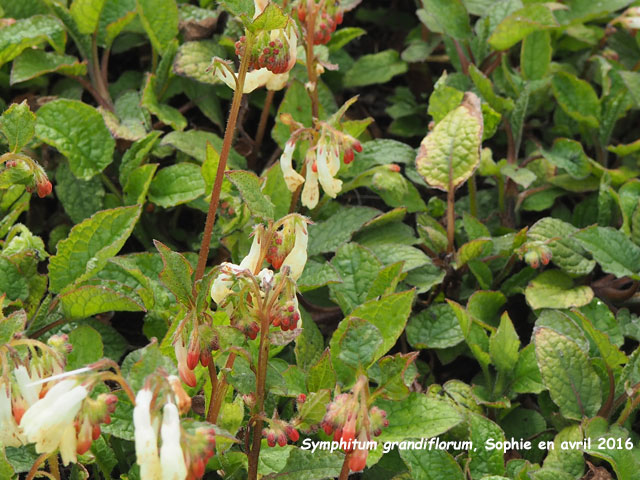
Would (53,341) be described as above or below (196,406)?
above

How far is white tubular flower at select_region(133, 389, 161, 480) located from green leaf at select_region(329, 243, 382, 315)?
1.05m

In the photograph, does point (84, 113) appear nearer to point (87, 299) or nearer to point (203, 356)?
point (87, 299)

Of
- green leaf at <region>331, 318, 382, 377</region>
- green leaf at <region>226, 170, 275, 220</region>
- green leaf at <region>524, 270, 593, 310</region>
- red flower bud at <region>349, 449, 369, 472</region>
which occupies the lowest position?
green leaf at <region>524, 270, 593, 310</region>

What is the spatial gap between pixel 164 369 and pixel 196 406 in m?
0.68

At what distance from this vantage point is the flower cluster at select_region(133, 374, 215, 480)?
1.10 metres

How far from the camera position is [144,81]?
2.71m

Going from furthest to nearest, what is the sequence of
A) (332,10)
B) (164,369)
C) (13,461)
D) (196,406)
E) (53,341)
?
(332,10)
(196,406)
(13,461)
(53,341)
(164,369)

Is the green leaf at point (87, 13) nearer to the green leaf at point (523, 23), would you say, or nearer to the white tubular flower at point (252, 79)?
the white tubular flower at point (252, 79)

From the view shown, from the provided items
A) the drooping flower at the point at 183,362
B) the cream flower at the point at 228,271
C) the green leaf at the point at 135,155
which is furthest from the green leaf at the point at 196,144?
the drooping flower at the point at 183,362

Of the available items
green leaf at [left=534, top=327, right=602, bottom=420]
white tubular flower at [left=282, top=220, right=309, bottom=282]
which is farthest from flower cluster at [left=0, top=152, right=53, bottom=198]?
green leaf at [left=534, top=327, right=602, bottom=420]

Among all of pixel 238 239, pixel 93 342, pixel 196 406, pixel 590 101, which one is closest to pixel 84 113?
pixel 238 239

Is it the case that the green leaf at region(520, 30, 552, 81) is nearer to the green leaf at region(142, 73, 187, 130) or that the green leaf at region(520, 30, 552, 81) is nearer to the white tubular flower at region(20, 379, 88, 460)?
the green leaf at region(142, 73, 187, 130)

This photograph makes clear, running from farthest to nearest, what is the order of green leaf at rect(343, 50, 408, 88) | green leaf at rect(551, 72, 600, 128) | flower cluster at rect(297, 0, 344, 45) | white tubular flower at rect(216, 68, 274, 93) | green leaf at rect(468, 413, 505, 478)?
green leaf at rect(343, 50, 408, 88) → green leaf at rect(551, 72, 600, 128) → flower cluster at rect(297, 0, 344, 45) → green leaf at rect(468, 413, 505, 478) → white tubular flower at rect(216, 68, 274, 93)

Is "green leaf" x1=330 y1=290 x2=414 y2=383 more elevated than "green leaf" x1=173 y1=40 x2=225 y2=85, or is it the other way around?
"green leaf" x1=173 y1=40 x2=225 y2=85
